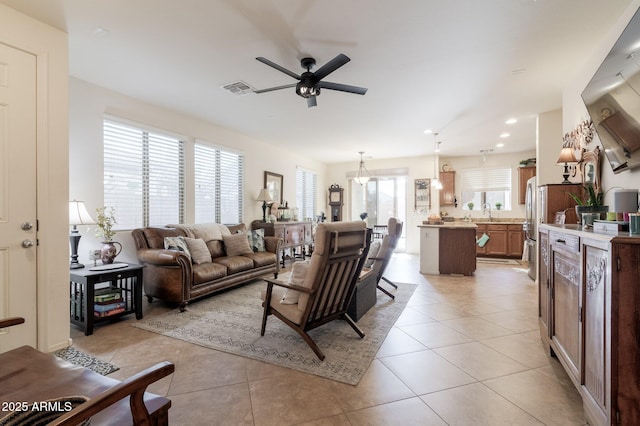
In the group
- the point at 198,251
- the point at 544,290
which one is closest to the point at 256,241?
the point at 198,251

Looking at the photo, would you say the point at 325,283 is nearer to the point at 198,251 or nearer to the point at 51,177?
the point at 198,251

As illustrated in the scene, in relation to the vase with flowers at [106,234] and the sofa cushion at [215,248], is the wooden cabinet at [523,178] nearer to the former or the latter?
the sofa cushion at [215,248]

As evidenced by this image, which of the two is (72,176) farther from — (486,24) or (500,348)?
(500,348)

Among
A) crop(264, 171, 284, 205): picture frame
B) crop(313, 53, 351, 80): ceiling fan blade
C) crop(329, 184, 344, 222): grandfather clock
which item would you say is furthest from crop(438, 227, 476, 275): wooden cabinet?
crop(329, 184, 344, 222): grandfather clock

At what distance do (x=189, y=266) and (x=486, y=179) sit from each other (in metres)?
7.76

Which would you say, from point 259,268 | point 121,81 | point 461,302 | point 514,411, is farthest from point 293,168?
point 514,411

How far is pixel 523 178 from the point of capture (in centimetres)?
711

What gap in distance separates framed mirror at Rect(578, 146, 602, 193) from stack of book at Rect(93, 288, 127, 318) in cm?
492

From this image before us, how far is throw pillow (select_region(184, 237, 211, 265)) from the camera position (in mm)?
3830

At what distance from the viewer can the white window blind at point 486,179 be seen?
765 cm

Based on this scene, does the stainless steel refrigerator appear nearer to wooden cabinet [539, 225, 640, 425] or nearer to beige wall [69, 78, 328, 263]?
wooden cabinet [539, 225, 640, 425]

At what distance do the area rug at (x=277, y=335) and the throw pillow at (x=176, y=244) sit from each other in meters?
0.71

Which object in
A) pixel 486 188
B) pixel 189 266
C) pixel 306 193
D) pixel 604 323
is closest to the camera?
pixel 604 323

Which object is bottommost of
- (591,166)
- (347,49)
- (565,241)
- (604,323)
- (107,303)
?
(107,303)
